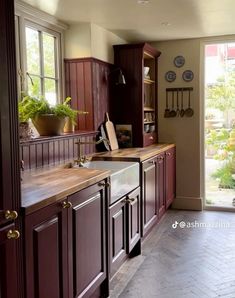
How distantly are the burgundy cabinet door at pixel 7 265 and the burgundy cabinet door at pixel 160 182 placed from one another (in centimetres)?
264

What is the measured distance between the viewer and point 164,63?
4.80 m

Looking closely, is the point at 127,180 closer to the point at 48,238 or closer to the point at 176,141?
the point at 48,238

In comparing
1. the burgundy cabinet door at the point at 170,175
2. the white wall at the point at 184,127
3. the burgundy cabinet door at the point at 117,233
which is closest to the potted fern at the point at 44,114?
the burgundy cabinet door at the point at 117,233

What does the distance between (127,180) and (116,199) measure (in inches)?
11.9

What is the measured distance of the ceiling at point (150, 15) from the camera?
3037 mm

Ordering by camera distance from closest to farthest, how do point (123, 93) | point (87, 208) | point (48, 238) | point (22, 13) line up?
point (48, 238) < point (87, 208) < point (22, 13) < point (123, 93)

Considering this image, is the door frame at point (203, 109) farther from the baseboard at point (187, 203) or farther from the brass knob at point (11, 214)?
the brass knob at point (11, 214)

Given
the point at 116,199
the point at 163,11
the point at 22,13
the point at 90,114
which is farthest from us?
the point at 90,114

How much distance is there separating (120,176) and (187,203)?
229cm

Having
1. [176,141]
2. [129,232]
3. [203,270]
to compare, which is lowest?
[203,270]

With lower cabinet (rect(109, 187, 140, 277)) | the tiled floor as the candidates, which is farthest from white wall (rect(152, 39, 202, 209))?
lower cabinet (rect(109, 187, 140, 277))

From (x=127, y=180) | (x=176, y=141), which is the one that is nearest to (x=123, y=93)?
(x=176, y=141)

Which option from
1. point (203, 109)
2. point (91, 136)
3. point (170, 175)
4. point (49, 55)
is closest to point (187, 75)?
point (203, 109)

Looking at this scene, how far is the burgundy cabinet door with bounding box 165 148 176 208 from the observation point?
4448 millimetres
